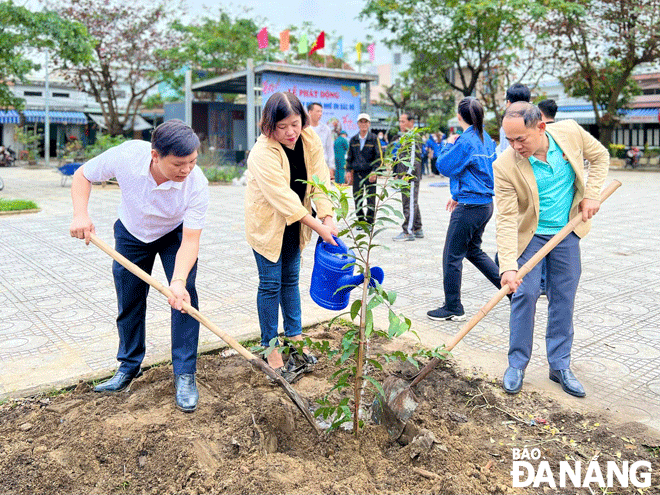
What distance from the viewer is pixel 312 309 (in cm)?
488

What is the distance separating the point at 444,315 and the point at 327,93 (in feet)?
45.0

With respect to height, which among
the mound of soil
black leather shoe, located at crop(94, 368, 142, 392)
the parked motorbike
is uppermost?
the parked motorbike

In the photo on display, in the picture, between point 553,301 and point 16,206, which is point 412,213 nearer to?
point 553,301

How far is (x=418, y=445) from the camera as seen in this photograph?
2.59 m

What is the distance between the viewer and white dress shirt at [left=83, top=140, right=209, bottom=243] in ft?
9.62

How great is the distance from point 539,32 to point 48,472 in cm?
2483

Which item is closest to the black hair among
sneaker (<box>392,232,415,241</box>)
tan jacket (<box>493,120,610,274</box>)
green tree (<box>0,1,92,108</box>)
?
tan jacket (<box>493,120,610,274</box>)

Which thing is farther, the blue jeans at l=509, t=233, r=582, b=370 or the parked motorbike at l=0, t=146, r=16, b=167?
the parked motorbike at l=0, t=146, r=16, b=167

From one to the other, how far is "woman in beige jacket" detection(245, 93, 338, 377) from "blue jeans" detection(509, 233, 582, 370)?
114cm

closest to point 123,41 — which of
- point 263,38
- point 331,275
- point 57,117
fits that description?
point 263,38

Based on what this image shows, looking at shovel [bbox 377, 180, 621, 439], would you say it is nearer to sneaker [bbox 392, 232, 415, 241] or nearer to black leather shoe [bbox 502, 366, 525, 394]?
black leather shoe [bbox 502, 366, 525, 394]

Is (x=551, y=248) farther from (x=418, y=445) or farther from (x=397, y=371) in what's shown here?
(x=418, y=445)

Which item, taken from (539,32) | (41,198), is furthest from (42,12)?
(539,32)

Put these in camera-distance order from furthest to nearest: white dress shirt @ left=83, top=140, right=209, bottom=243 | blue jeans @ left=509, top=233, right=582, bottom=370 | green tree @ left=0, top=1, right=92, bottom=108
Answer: green tree @ left=0, top=1, right=92, bottom=108, blue jeans @ left=509, top=233, right=582, bottom=370, white dress shirt @ left=83, top=140, right=209, bottom=243
